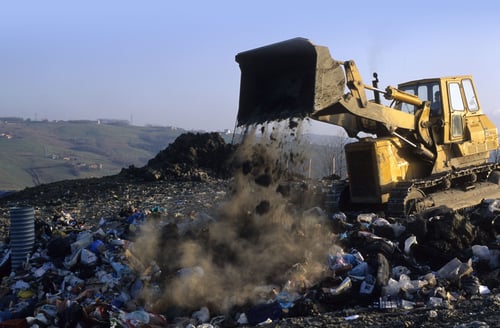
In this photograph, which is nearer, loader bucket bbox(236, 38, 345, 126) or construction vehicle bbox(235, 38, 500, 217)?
loader bucket bbox(236, 38, 345, 126)

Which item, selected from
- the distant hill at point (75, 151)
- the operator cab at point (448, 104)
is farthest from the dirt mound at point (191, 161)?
the operator cab at point (448, 104)

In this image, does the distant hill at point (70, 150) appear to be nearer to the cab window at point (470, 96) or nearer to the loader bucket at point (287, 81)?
the loader bucket at point (287, 81)

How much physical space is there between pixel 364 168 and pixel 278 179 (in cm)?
203

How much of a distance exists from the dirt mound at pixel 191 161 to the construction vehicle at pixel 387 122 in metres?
7.26

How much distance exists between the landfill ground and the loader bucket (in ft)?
2.31

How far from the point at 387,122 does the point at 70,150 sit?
1515 inches

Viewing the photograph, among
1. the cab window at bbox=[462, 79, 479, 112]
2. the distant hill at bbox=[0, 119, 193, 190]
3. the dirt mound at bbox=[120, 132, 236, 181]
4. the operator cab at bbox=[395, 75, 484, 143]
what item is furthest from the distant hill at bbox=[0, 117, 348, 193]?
the operator cab at bbox=[395, 75, 484, 143]

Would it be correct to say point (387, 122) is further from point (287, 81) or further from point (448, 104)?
point (287, 81)

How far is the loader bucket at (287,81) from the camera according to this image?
6809mm

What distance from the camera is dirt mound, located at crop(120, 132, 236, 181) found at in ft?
53.9

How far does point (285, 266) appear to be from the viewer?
21.1ft

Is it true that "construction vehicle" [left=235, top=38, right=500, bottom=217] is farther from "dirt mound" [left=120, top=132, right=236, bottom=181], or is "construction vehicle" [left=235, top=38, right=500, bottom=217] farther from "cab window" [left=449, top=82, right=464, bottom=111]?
"dirt mound" [left=120, top=132, right=236, bottom=181]

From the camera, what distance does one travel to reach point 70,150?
43.7m

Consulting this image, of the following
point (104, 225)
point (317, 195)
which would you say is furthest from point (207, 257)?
point (317, 195)
